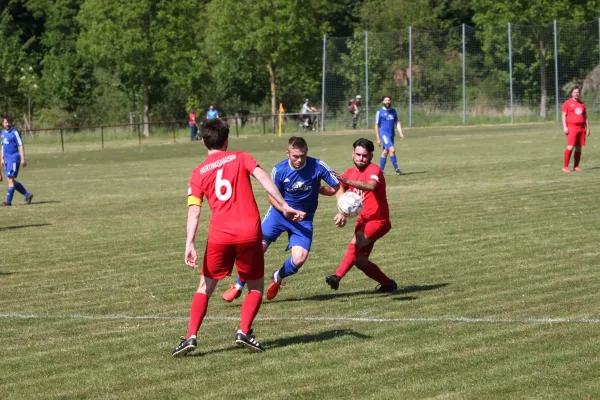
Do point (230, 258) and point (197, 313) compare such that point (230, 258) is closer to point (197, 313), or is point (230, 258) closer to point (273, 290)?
point (197, 313)

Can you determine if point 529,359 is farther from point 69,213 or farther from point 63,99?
point 63,99

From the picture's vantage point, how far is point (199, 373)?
7902 mm

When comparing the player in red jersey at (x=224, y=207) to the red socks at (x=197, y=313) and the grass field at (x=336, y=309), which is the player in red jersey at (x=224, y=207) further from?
the grass field at (x=336, y=309)

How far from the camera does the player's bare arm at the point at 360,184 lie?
10.4 metres

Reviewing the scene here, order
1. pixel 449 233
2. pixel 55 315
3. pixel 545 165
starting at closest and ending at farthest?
pixel 55 315 < pixel 449 233 < pixel 545 165

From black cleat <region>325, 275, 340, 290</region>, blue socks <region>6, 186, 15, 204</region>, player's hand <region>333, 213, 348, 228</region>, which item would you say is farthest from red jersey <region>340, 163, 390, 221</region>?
blue socks <region>6, 186, 15, 204</region>

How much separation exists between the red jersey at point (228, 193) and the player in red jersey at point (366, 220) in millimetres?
2831

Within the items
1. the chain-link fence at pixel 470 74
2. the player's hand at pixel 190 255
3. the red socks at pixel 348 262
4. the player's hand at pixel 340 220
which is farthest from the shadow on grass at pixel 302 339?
the chain-link fence at pixel 470 74

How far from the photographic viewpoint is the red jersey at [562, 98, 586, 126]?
25266 mm

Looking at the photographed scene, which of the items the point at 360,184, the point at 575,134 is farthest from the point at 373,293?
the point at 575,134

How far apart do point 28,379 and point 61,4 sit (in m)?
85.2

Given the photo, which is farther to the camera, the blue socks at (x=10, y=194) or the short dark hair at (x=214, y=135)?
the blue socks at (x=10, y=194)

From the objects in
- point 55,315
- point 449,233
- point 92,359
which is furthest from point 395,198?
point 92,359

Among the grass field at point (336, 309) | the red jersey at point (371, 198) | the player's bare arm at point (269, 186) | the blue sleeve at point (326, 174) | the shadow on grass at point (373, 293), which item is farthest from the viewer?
the shadow on grass at point (373, 293)
